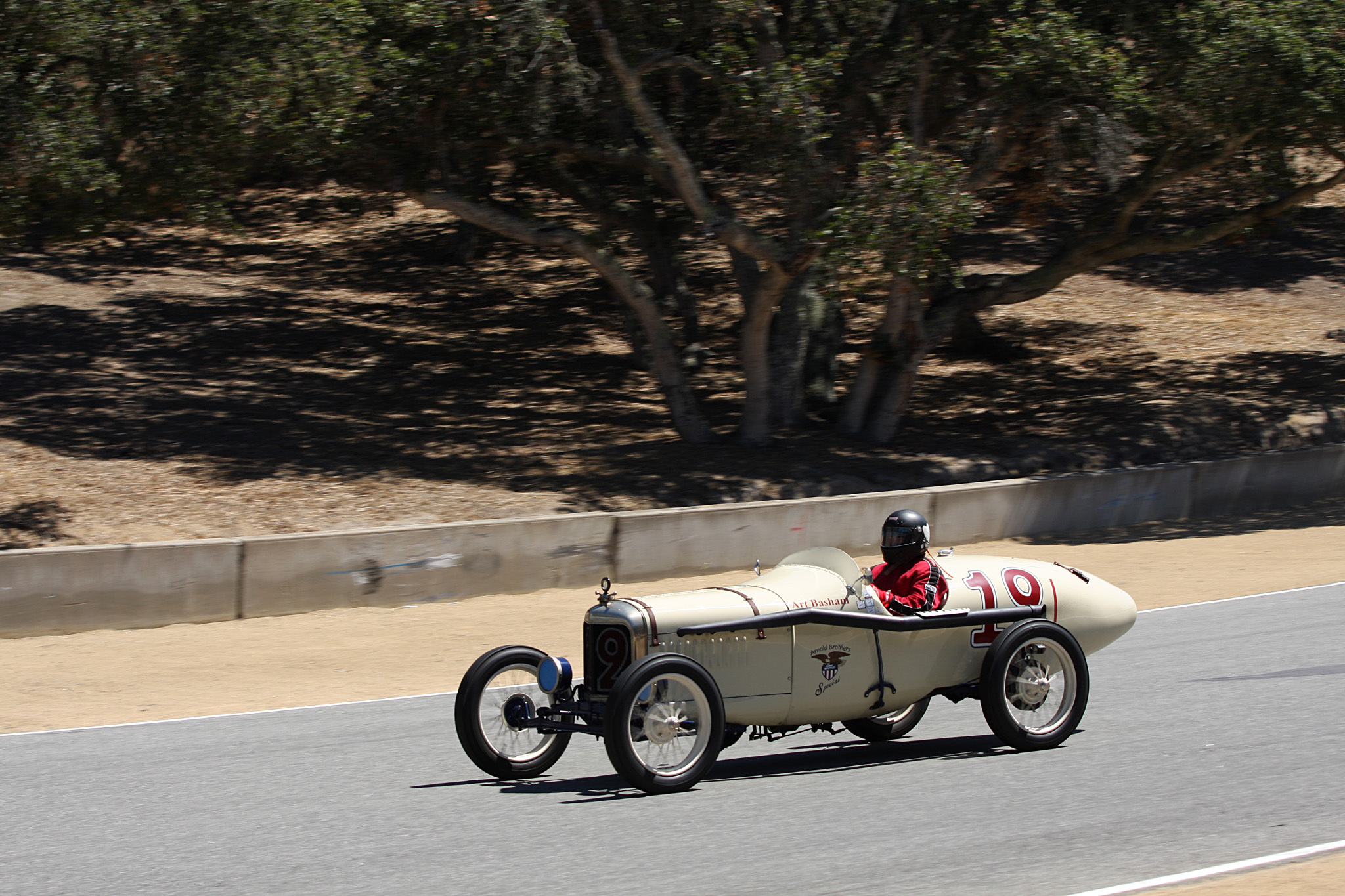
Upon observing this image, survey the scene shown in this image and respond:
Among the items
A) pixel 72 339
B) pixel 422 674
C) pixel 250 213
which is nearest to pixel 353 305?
pixel 72 339

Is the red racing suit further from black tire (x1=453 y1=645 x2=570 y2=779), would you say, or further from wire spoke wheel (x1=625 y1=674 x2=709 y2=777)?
black tire (x1=453 y1=645 x2=570 y2=779)

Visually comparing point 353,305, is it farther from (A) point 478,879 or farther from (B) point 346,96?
→ (A) point 478,879

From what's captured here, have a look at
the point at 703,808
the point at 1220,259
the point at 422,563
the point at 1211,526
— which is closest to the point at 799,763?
the point at 703,808

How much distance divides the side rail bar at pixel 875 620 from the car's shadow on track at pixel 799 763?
2.58 feet

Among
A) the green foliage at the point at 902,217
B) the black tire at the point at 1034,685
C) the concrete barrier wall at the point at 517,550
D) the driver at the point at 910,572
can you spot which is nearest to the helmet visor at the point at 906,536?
the driver at the point at 910,572

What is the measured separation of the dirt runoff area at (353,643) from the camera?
10.6 meters

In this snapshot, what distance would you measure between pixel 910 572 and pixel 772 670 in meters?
1.15

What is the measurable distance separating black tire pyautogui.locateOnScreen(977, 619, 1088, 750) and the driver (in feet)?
1.48

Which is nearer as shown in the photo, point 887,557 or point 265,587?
point 887,557

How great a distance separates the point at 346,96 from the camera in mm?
16969

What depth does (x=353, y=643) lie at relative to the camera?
1260 centimetres

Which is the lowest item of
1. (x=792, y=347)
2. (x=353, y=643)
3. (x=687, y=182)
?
(x=353, y=643)

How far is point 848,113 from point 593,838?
15924 mm

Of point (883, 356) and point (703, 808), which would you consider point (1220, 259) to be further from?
point (703, 808)
